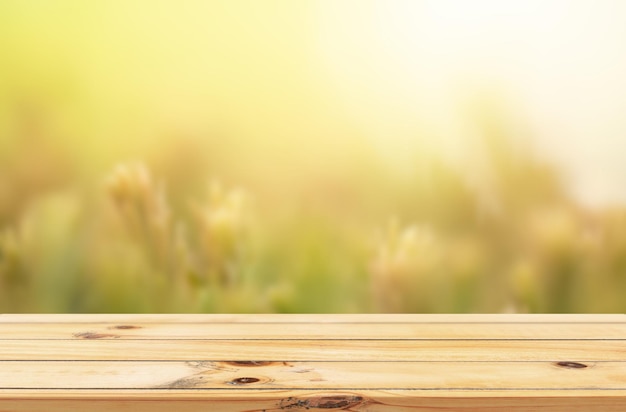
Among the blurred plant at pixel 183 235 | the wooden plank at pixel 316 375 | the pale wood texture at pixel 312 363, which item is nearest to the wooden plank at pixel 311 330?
the pale wood texture at pixel 312 363

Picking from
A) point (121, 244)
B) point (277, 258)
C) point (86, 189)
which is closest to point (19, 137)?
point (86, 189)

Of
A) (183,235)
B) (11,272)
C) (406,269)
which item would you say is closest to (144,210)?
(183,235)

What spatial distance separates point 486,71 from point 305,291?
0.68 meters

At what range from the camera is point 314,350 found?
99 cm

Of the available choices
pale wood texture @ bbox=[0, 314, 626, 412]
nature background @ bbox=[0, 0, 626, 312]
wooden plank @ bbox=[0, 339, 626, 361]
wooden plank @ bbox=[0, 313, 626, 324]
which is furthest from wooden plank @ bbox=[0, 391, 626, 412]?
nature background @ bbox=[0, 0, 626, 312]

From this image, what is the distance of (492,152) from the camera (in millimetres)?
1727

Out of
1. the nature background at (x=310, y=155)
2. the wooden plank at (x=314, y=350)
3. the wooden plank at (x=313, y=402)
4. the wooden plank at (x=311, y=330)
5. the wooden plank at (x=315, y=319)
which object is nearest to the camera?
the wooden plank at (x=313, y=402)

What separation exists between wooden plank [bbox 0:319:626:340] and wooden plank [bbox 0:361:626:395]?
16 cm

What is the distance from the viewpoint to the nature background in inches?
67.5

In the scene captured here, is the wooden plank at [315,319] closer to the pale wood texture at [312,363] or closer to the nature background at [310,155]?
the pale wood texture at [312,363]

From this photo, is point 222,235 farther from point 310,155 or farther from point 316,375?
point 316,375

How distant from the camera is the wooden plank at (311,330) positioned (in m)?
1.08

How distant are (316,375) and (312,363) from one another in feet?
0.18

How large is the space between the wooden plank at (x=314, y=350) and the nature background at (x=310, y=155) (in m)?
0.71
